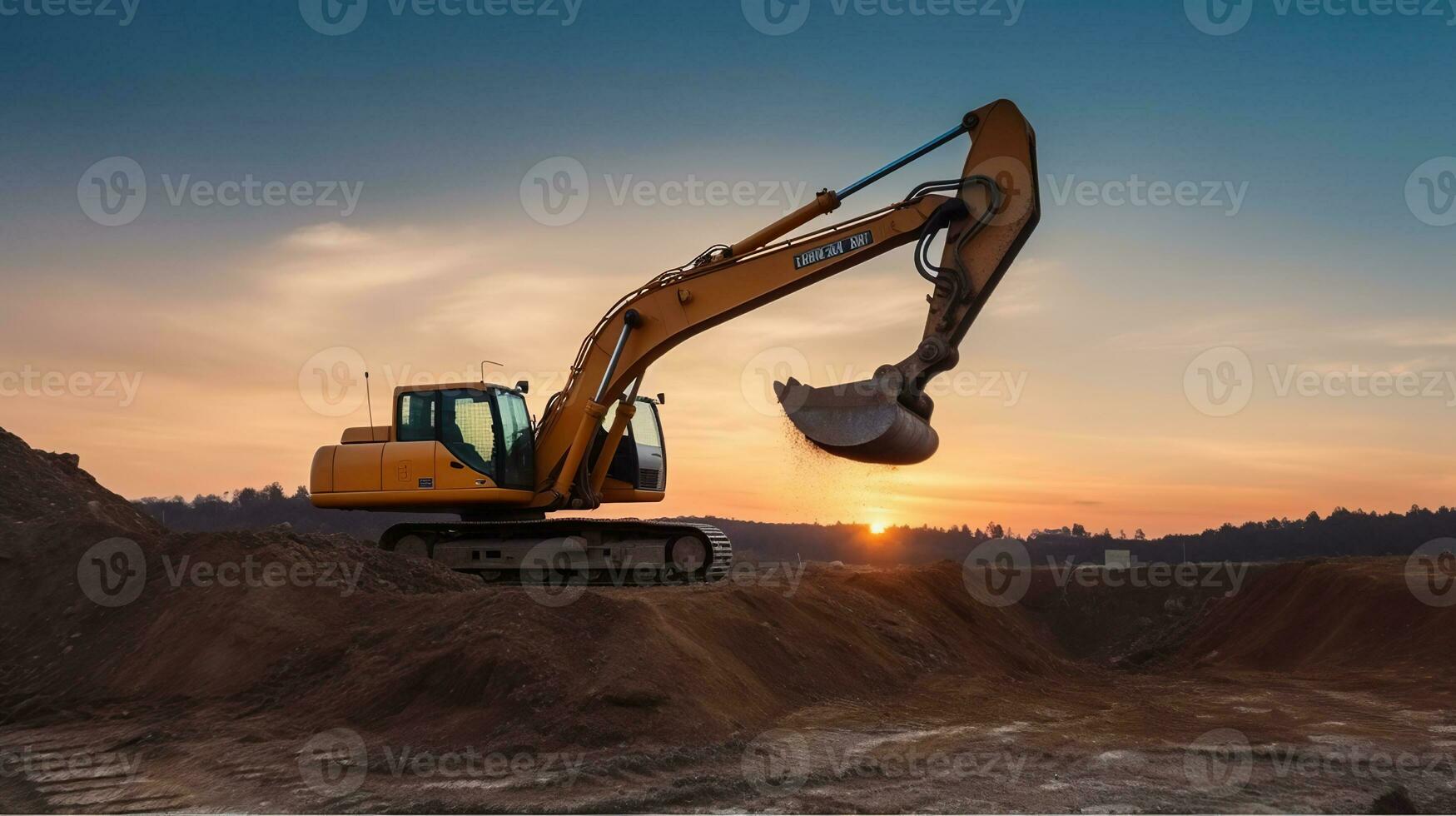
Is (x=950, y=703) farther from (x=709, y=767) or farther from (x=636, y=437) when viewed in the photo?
(x=636, y=437)

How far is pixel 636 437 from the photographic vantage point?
1744 cm

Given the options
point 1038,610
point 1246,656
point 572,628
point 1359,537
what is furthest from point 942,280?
point 1359,537

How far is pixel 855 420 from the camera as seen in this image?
12383mm

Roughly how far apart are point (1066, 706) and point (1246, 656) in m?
8.69

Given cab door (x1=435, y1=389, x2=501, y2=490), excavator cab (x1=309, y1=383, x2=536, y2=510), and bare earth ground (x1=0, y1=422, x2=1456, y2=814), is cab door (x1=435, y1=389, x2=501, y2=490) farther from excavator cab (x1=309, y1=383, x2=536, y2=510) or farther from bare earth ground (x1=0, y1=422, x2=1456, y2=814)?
bare earth ground (x1=0, y1=422, x2=1456, y2=814)
